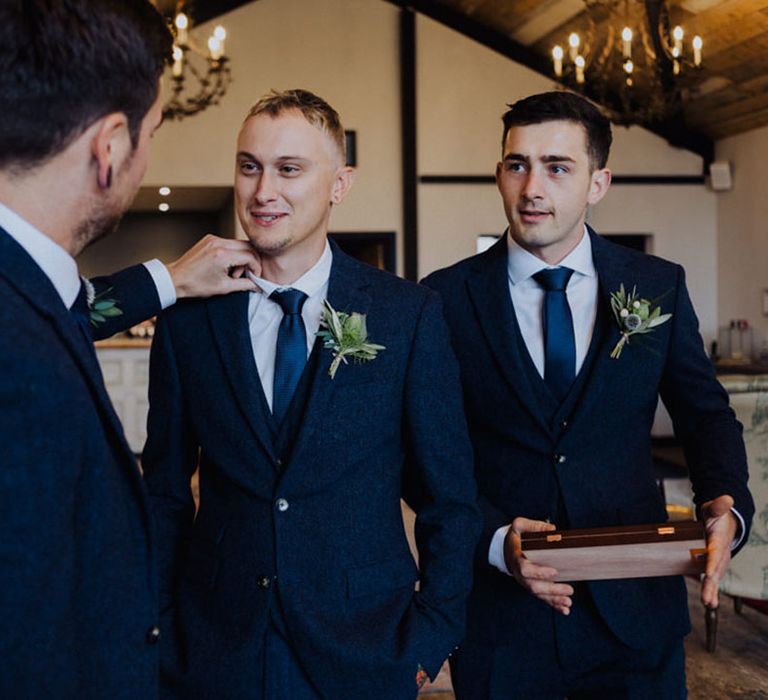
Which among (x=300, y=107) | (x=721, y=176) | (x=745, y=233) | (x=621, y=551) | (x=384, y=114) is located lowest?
(x=621, y=551)

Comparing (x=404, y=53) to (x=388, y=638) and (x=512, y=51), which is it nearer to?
(x=512, y=51)

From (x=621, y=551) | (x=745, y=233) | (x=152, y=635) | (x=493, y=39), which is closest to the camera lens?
(x=152, y=635)

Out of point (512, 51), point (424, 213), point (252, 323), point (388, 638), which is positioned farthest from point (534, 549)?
point (512, 51)

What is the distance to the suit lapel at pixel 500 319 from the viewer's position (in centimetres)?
199

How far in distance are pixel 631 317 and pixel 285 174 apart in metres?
0.76

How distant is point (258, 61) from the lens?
9.54 m

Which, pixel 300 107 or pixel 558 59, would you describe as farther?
pixel 558 59

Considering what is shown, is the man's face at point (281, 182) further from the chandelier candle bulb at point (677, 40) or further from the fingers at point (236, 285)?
the chandelier candle bulb at point (677, 40)

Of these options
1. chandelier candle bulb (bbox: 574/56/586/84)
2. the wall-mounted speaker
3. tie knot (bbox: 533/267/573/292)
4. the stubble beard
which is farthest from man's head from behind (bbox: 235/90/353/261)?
the wall-mounted speaker

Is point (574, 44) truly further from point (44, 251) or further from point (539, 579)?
point (44, 251)

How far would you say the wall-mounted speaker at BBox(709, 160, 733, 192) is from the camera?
9.75 m

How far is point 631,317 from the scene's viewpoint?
197 cm

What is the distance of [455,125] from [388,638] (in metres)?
8.60

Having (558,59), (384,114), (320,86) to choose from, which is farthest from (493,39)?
(558,59)
